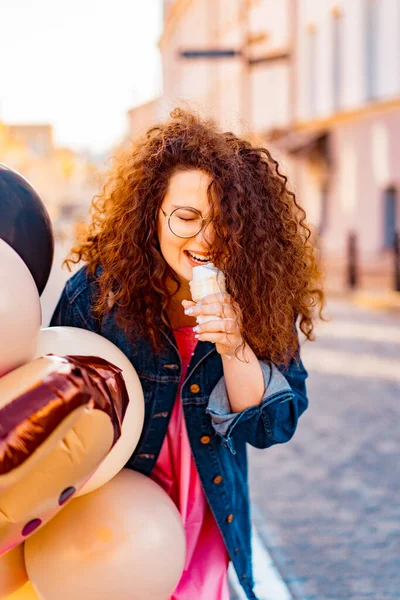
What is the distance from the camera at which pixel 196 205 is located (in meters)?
1.76

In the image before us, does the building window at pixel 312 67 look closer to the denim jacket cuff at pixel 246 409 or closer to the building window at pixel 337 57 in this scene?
the building window at pixel 337 57

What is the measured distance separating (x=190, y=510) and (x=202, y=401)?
13.6 inches

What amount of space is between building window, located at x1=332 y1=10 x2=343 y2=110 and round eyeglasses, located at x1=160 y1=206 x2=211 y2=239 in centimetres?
1715

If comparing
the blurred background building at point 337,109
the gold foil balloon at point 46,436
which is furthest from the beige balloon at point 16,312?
the blurred background building at point 337,109

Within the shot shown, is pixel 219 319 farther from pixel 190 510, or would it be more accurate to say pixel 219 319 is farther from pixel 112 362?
pixel 190 510

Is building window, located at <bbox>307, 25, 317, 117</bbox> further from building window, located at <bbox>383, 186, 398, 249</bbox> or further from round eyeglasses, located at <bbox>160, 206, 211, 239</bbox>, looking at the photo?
round eyeglasses, located at <bbox>160, 206, 211, 239</bbox>

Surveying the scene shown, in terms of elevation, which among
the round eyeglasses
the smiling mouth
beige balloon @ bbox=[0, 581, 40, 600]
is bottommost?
beige balloon @ bbox=[0, 581, 40, 600]

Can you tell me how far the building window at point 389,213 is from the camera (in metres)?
16.8

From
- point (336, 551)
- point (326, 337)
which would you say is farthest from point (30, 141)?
point (336, 551)

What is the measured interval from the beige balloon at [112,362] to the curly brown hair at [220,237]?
0.45 ft

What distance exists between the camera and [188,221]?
1771 mm

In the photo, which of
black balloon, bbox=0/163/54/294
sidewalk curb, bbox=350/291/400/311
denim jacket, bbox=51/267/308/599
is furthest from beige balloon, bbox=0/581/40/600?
sidewalk curb, bbox=350/291/400/311

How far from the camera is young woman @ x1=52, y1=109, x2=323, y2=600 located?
1.76 metres

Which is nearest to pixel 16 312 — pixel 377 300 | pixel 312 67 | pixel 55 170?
pixel 377 300
